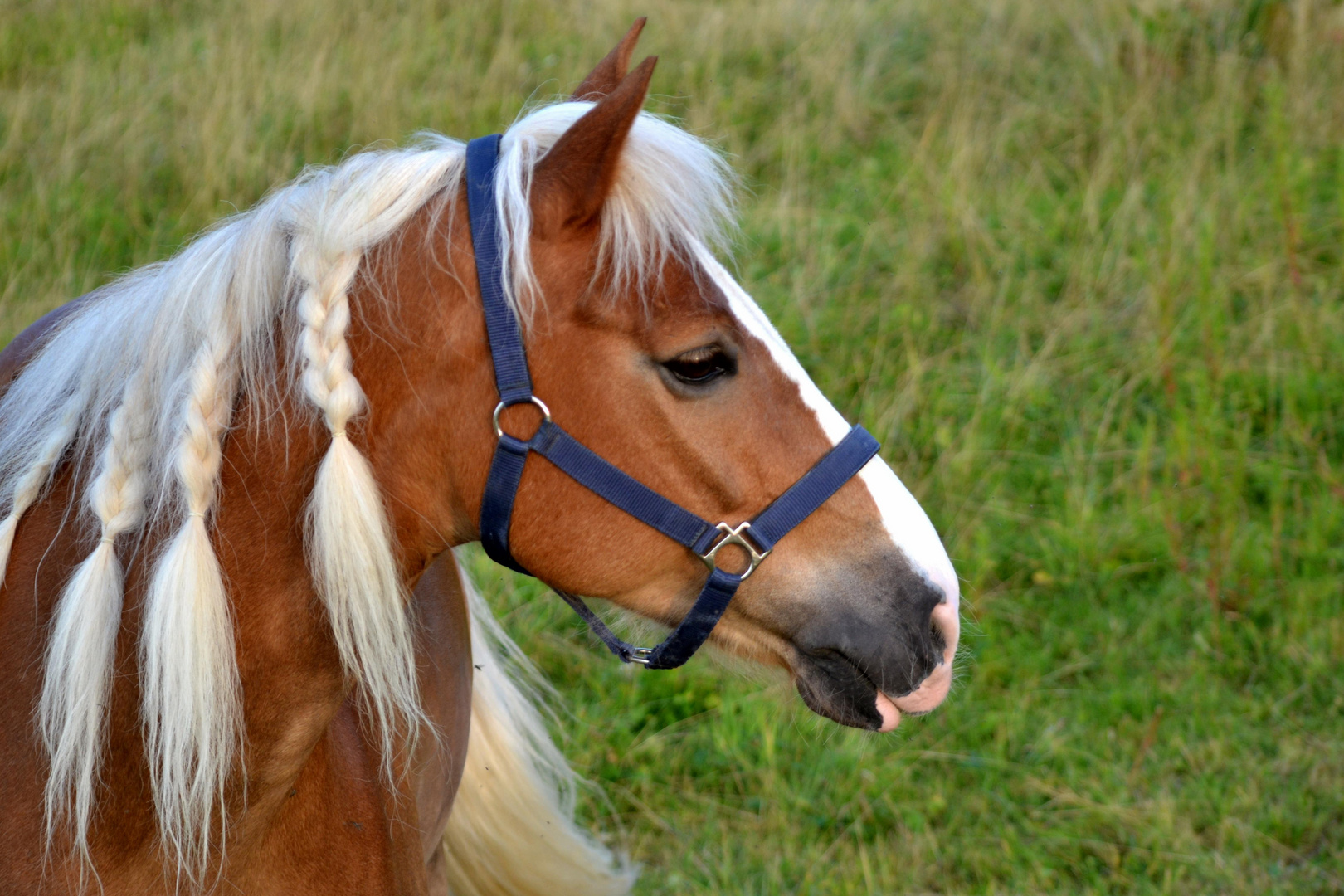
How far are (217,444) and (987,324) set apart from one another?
3.71m

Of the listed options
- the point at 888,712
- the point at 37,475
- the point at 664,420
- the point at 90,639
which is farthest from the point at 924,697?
the point at 37,475

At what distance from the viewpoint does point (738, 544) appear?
155 cm

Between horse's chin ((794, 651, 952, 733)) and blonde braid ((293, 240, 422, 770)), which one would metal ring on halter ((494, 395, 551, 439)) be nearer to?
blonde braid ((293, 240, 422, 770))

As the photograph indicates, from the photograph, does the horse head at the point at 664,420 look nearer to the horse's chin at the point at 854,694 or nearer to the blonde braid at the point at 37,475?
the horse's chin at the point at 854,694

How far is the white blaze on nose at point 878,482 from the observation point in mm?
1544

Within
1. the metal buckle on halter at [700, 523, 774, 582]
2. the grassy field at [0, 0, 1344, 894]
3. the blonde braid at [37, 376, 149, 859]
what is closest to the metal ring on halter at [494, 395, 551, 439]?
the metal buckle on halter at [700, 523, 774, 582]

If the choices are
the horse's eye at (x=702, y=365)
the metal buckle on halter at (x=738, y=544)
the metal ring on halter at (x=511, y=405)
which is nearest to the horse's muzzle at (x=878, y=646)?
the metal buckle on halter at (x=738, y=544)

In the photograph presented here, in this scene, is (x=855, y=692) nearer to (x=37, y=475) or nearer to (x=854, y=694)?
(x=854, y=694)

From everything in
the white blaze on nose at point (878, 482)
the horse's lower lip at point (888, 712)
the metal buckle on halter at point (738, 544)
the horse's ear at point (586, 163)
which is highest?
the horse's ear at point (586, 163)

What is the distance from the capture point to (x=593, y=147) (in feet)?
4.67

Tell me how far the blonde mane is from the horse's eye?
0.11 m

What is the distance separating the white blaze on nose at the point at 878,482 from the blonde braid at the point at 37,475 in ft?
3.00

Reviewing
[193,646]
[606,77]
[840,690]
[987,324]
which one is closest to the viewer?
[193,646]

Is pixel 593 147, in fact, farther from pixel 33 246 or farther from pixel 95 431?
pixel 33 246
